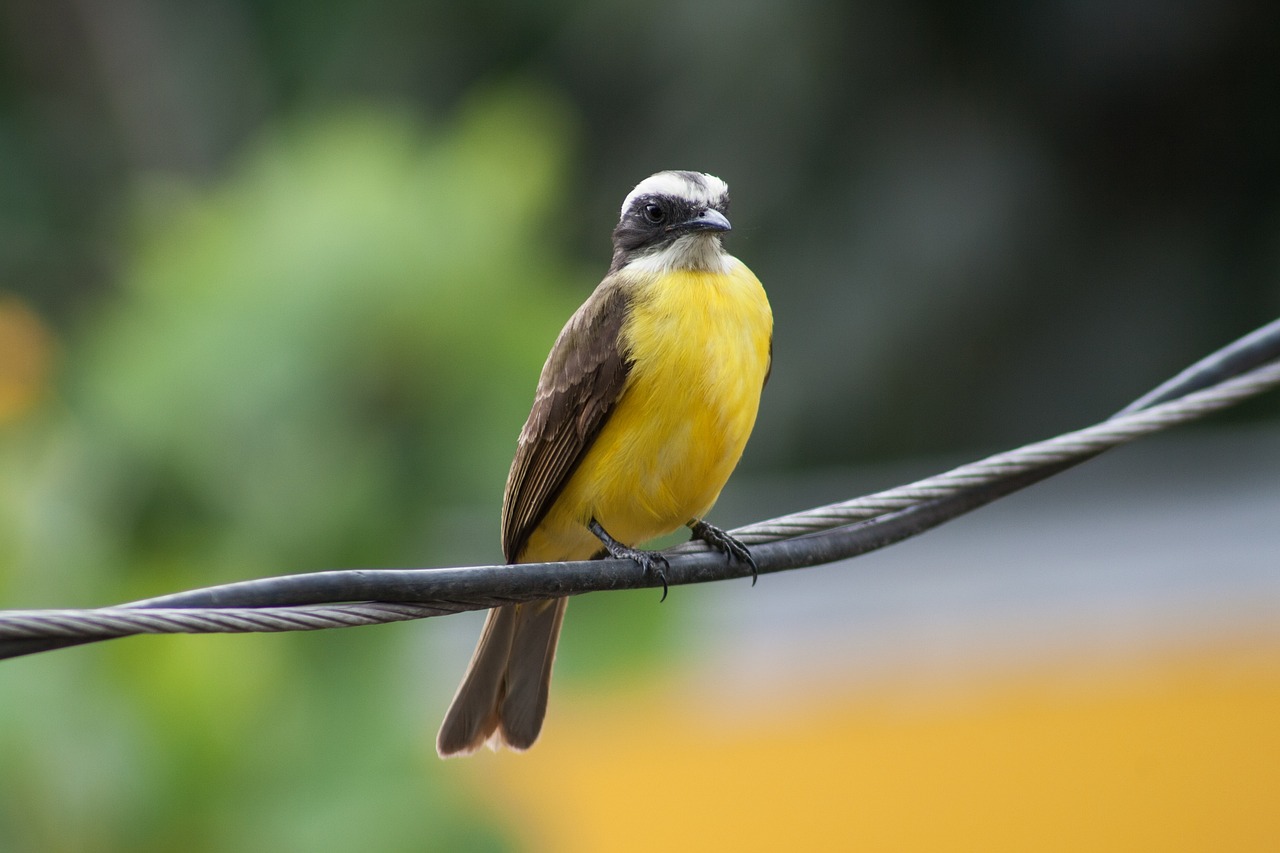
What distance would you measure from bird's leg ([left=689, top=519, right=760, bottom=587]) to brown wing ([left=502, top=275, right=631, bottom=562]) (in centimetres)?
33

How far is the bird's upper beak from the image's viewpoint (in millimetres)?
3465

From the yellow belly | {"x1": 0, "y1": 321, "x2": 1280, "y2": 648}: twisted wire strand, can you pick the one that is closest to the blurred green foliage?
the yellow belly

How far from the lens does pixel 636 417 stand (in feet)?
10.7

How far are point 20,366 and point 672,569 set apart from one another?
13.5 ft

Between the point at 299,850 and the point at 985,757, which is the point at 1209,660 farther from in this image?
the point at 299,850

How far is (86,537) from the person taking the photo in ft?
15.8

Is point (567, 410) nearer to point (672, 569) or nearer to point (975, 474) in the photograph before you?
point (672, 569)

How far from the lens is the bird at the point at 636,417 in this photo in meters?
3.23

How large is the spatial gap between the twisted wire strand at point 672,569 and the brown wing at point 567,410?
0.33m

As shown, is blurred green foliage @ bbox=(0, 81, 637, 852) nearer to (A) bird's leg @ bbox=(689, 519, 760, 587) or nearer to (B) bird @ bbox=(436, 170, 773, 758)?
(B) bird @ bbox=(436, 170, 773, 758)

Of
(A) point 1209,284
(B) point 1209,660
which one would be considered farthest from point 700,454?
(A) point 1209,284

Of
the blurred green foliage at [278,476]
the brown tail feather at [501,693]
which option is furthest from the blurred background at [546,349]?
the brown tail feather at [501,693]

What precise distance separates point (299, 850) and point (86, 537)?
1.18 m

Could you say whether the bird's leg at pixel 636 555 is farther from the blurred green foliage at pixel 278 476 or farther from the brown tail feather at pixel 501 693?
the blurred green foliage at pixel 278 476
